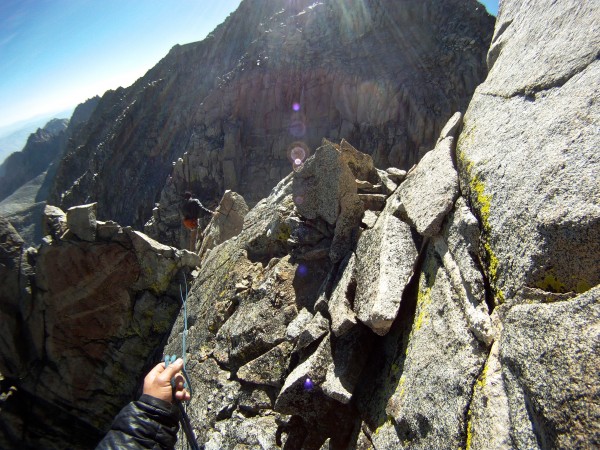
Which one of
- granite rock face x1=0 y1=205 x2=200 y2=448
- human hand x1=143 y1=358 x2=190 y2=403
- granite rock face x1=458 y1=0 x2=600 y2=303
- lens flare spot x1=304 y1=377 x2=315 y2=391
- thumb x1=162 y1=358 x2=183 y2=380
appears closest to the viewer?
granite rock face x1=458 y1=0 x2=600 y2=303

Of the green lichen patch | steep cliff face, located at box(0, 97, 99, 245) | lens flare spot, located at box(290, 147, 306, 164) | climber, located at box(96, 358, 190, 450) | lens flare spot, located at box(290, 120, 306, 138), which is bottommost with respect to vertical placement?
lens flare spot, located at box(290, 147, 306, 164)

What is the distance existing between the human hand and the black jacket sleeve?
30 centimetres

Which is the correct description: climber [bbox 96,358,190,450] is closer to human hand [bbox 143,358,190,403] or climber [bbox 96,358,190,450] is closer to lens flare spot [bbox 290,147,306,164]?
human hand [bbox 143,358,190,403]

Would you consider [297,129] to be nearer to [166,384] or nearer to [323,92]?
[323,92]

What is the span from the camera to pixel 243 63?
61625 mm

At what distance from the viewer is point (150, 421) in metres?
4.96

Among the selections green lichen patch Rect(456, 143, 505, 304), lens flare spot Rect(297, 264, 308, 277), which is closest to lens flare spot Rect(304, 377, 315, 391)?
lens flare spot Rect(297, 264, 308, 277)

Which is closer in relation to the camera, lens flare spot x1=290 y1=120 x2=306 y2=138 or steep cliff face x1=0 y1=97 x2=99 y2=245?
lens flare spot x1=290 y1=120 x2=306 y2=138

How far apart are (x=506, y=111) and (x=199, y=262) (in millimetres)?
12132

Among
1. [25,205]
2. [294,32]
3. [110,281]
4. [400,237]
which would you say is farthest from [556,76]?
[25,205]

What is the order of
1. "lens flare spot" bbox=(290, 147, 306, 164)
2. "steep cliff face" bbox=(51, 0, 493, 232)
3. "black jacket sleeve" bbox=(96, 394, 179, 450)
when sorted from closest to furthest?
1. "black jacket sleeve" bbox=(96, 394, 179, 450)
2. "steep cliff face" bbox=(51, 0, 493, 232)
3. "lens flare spot" bbox=(290, 147, 306, 164)

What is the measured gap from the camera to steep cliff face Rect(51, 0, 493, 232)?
47469mm

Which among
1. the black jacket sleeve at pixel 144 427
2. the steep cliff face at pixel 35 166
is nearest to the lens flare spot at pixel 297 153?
the black jacket sleeve at pixel 144 427

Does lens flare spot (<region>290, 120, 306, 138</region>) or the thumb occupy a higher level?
the thumb
